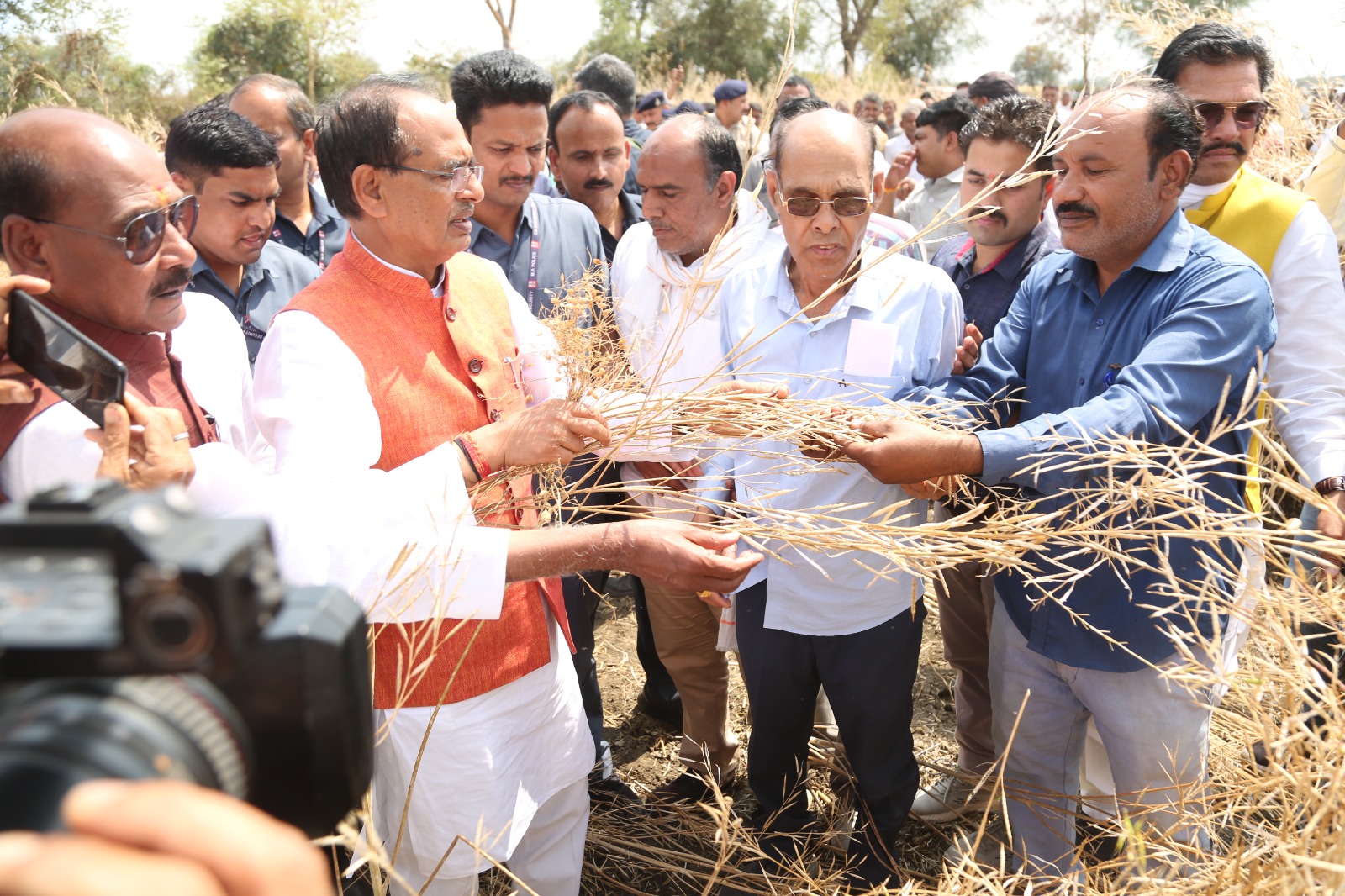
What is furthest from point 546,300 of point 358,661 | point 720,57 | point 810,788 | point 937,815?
point 720,57

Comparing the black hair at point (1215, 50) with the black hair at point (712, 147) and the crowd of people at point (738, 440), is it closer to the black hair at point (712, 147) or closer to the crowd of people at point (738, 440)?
the crowd of people at point (738, 440)

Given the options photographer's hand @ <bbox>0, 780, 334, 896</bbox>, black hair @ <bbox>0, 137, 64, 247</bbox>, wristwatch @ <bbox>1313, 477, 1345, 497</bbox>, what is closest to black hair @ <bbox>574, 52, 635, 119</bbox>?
black hair @ <bbox>0, 137, 64, 247</bbox>

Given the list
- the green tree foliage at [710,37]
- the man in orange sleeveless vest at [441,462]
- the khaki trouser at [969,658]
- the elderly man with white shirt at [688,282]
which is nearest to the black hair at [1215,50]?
the elderly man with white shirt at [688,282]

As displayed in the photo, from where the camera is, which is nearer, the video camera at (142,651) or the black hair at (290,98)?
the video camera at (142,651)

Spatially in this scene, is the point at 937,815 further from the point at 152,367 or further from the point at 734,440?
the point at 152,367

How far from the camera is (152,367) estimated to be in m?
1.90

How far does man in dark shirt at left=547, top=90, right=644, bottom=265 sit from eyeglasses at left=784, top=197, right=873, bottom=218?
64.6 inches

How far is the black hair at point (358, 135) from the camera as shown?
2.09 m

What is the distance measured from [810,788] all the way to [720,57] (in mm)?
28348

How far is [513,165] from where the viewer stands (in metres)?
3.60

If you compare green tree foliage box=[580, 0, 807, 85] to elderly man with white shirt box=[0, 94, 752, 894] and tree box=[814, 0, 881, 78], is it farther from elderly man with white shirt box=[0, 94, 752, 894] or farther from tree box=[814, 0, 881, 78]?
elderly man with white shirt box=[0, 94, 752, 894]

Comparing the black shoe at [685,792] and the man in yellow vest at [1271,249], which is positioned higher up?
the man in yellow vest at [1271,249]

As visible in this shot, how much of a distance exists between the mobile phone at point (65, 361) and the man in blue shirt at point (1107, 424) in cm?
154

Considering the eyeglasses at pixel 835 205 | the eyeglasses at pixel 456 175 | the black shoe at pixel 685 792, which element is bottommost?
the black shoe at pixel 685 792
